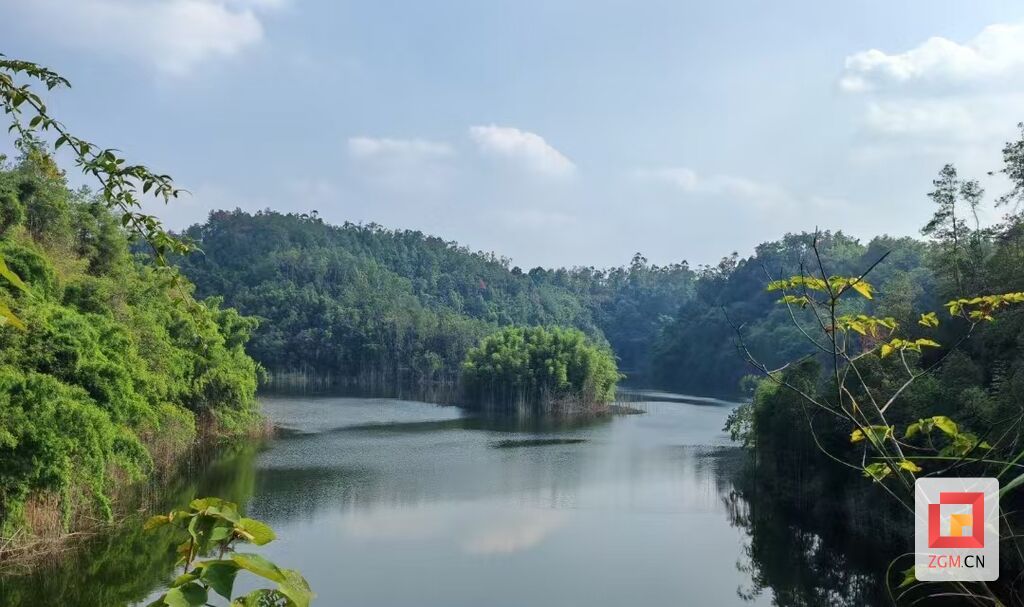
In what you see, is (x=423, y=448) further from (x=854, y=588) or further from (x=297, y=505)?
(x=854, y=588)

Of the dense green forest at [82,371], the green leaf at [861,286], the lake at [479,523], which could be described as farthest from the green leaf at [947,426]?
the lake at [479,523]

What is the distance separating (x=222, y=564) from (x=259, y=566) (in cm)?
5

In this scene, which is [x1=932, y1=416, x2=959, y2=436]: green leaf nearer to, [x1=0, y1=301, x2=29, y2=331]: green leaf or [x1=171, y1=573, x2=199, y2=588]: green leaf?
[x1=171, y1=573, x2=199, y2=588]: green leaf

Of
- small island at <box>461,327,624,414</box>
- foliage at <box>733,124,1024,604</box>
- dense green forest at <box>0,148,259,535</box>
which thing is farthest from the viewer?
small island at <box>461,327,624,414</box>

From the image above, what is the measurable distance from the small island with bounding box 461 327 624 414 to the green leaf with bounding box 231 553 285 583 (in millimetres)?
34166

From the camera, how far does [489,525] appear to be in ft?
49.3

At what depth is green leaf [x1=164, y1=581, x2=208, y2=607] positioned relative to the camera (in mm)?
930

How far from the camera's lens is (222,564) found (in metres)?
0.94

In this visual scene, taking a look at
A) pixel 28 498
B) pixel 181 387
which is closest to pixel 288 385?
pixel 181 387

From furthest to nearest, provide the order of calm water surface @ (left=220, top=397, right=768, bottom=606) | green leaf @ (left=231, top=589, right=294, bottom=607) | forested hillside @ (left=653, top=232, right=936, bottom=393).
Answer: forested hillside @ (left=653, top=232, right=936, bottom=393) < calm water surface @ (left=220, top=397, right=768, bottom=606) < green leaf @ (left=231, top=589, right=294, bottom=607)

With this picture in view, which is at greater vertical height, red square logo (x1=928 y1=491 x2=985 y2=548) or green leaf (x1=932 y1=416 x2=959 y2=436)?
green leaf (x1=932 y1=416 x2=959 y2=436)

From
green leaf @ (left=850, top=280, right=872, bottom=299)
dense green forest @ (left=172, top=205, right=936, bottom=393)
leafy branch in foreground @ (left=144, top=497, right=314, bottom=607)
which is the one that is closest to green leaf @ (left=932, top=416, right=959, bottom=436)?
green leaf @ (left=850, top=280, right=872, bottom=299)

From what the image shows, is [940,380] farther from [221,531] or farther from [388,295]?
[388,295]

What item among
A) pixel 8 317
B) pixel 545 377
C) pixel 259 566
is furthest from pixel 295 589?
pixel 545 377
